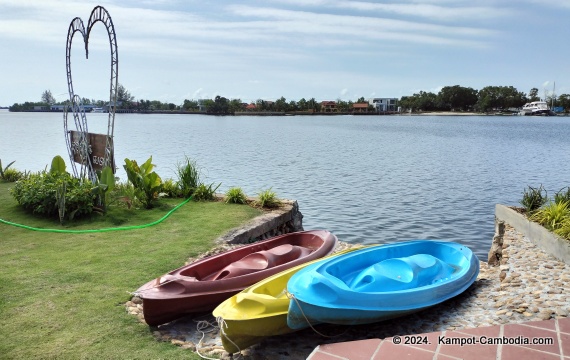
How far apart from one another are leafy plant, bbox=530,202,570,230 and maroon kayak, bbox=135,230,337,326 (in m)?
3.25

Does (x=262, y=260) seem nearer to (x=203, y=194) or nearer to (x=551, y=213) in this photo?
(x=551, y=213)

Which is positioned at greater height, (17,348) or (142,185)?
(142,185)

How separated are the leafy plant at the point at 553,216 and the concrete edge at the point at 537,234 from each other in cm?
14

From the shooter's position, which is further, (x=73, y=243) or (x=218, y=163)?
(x=218, y=163)

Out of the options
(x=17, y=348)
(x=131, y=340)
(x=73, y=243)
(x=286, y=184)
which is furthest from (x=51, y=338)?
(x=286, y=184)

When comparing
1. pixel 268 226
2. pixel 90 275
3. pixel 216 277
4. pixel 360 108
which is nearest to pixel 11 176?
pixel 268 226

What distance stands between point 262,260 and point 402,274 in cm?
160

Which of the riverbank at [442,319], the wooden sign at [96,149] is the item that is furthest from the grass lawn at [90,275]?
the wooden sign at [96,149]

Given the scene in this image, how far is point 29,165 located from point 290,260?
72.6ft

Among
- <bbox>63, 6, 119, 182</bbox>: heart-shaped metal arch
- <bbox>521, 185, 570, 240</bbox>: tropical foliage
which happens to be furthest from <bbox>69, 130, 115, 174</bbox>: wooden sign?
<bbox>521, 185, 570, 240</bbox>: tropical foliage

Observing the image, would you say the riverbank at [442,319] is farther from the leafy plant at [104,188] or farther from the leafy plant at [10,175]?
the leafy plant at [10,175]

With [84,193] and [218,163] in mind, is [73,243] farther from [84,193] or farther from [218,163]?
[218,163]

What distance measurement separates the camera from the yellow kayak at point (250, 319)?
417 centimetres

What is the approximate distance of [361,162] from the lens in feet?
86.2
